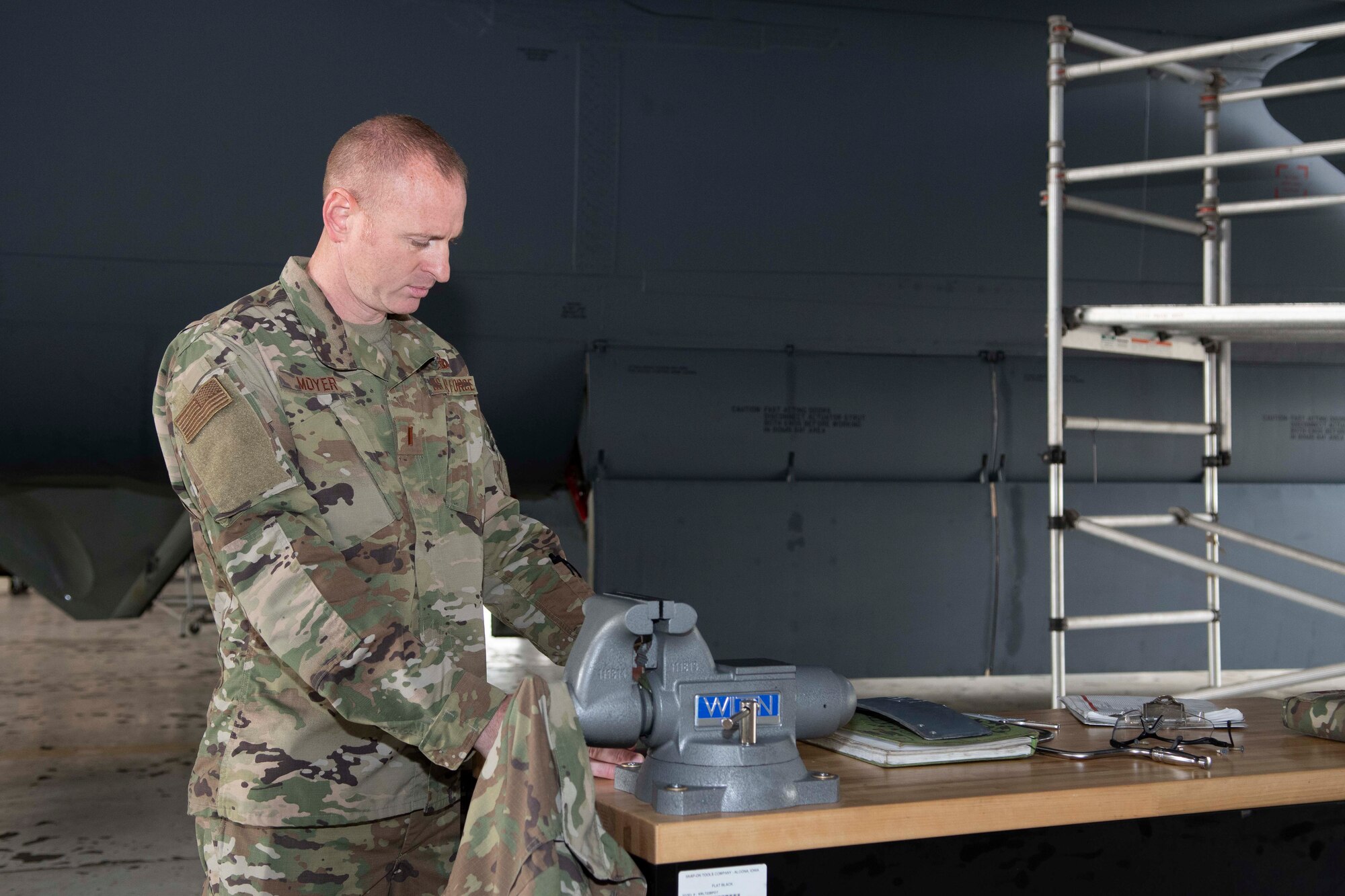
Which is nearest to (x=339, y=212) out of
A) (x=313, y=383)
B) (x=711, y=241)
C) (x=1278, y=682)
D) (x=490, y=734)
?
(x=313, y=383)

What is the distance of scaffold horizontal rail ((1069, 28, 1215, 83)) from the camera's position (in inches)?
144

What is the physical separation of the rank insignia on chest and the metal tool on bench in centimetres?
54

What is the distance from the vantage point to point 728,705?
1448 millimetres

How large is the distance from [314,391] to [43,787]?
12.2ft

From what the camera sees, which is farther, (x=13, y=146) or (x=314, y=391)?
(x=13, y=146)

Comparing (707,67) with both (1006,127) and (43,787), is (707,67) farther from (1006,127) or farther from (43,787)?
(43,787)

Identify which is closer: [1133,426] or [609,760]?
[609,760]

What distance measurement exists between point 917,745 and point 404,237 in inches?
41.3

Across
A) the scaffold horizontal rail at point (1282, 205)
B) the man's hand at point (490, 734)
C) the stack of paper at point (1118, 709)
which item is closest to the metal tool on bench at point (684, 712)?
the man's hand at point (490, 734)

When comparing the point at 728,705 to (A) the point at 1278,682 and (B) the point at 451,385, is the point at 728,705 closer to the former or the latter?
(B) the point at 451,385

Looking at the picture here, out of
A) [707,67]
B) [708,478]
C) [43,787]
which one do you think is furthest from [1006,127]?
[43,787]

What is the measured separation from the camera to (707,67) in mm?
4172

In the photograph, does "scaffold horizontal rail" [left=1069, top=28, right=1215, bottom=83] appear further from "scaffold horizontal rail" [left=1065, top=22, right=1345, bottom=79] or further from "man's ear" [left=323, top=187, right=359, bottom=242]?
"man's ear" [left=323, top=187, right=359, bottom=242]

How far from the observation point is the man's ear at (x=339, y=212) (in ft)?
5.51
